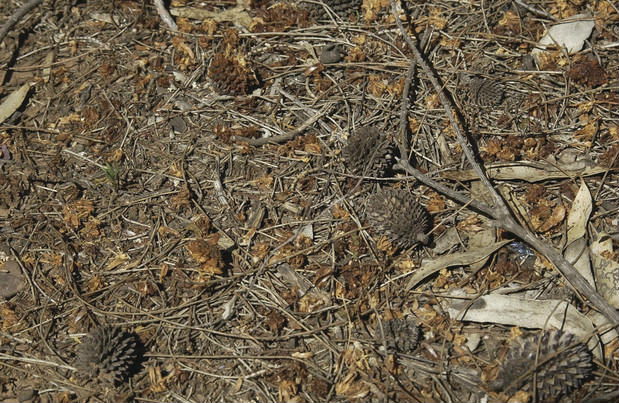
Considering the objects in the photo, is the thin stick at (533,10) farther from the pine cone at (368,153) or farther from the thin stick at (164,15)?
the thin stick at (164,15)

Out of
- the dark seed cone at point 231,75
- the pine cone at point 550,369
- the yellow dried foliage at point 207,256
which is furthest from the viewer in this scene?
the dark seed cone at point 231,75

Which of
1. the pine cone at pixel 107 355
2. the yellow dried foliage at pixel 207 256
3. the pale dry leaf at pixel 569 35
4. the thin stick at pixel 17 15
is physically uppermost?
the thin stick at pixel 17 15

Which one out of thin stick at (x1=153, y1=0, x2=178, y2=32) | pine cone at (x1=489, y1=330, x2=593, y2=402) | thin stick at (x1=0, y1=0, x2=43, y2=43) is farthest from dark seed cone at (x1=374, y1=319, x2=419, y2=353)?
thin stick at (x1=0, y1=0, x2=43, y2=43)

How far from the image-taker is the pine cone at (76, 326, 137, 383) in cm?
244

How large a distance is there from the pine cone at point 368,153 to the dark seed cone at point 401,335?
76 centimetres

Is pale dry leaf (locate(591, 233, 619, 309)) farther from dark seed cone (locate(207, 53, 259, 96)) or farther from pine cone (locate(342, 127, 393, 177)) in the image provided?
dark seed cone (locate(207, 53, 259, 96))

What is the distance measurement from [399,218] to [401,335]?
0.53 m

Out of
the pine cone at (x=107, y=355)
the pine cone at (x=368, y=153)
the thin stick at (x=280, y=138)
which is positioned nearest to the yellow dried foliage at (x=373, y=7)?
the thin stick at (x=280, y=138)

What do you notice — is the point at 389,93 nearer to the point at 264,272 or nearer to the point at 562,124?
the point at 562,124

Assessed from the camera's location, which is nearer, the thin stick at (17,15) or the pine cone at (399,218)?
the pine cone at (399,218)

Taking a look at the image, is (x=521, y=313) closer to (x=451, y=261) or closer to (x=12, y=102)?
(x=451, y=261)

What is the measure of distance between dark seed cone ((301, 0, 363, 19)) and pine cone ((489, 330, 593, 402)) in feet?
7.01

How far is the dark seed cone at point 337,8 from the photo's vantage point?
11.1 feet

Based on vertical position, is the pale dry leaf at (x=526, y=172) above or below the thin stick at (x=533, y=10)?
below
